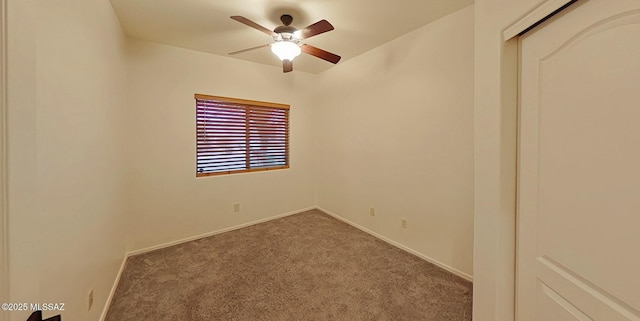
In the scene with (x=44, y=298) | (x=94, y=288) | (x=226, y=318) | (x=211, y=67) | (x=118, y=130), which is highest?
(x=211, y=67)

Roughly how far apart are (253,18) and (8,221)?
7.83ft

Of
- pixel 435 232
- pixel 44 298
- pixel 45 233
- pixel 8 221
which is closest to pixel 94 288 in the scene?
pixel 44 298

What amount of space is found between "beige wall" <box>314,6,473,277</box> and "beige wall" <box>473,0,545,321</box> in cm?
104

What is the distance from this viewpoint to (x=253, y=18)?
2256mm

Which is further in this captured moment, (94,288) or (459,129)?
(459,129)

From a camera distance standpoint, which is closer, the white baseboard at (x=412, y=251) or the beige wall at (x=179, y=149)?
the white baseboard at (x=412, y=251)

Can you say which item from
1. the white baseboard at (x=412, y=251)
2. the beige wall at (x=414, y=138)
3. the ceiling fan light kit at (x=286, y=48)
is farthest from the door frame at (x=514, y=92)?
the ceiling fan light kit at (x=286, y=48)

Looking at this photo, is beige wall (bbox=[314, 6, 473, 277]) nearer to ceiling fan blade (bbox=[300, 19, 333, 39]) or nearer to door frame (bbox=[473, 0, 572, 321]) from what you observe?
door frame (bbox=[473, 0, 572, 321])

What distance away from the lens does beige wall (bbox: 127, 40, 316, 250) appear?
8.69 ft

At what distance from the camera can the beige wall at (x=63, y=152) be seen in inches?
19.3

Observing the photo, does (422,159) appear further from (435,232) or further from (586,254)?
(586,254)

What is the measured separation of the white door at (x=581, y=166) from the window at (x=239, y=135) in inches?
126

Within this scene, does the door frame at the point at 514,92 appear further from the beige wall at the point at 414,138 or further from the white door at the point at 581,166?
the beige wall at the point at 414,138

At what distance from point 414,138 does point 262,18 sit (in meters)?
2.07
